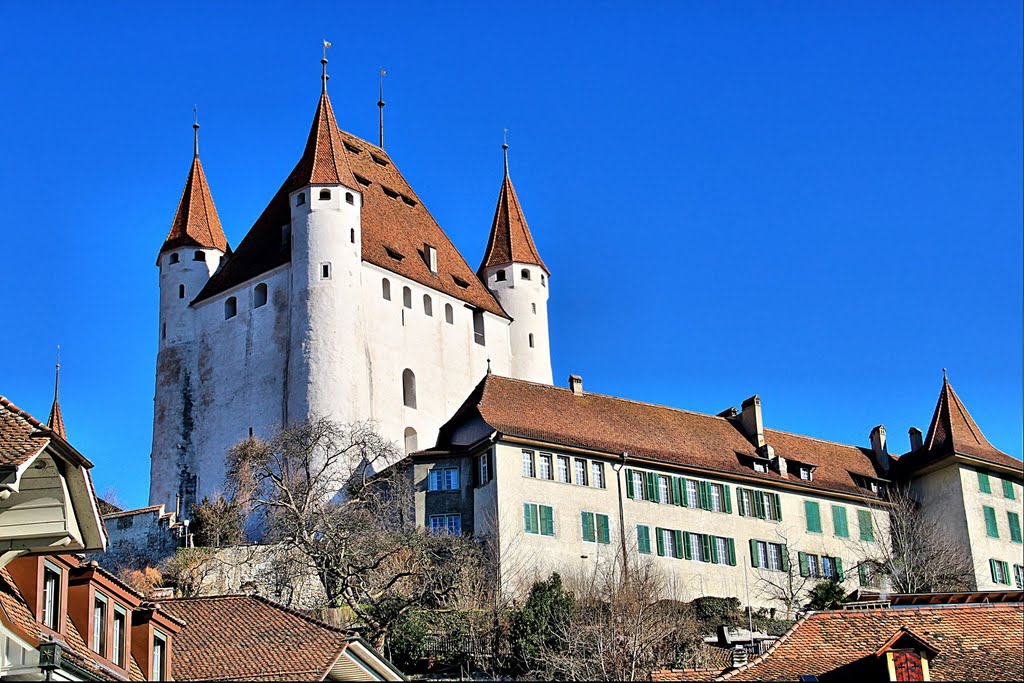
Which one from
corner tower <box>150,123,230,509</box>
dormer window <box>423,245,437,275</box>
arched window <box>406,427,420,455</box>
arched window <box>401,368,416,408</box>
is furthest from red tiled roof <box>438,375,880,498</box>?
corner tower <box>150,123,230,509</box>

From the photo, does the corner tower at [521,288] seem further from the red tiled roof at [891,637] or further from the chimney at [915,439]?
the red tiled roof at [891,637]

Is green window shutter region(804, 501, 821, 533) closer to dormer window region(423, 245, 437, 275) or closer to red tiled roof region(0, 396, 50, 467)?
dormer window region(423, 245, 437, 275)

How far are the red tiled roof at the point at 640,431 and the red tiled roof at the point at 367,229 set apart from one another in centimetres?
1425

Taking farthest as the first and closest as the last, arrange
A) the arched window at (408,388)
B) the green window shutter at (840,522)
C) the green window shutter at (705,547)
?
1. the arched window at (408,388)
2. the green window shutter at (840,522)
3. the green window shutter at (705,547)

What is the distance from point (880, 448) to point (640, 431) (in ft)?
43.8

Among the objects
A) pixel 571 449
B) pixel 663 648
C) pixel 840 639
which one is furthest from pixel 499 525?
pixel 840 639

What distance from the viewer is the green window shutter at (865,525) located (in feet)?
208

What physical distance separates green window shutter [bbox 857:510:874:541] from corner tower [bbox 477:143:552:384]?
66.1 ft

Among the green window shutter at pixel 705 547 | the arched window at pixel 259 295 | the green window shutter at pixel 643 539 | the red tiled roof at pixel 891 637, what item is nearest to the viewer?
the red tiled roof at pixel 891 637

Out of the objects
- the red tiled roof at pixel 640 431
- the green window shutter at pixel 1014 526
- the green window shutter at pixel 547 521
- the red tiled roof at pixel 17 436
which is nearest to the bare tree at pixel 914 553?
the red tiled roof at pixel 640 431

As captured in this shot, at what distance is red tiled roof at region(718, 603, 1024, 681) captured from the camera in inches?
1180

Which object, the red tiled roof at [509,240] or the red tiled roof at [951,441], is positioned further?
the red tiled roof at [509,240]

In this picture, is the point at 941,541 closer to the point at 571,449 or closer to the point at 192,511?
the point at 571,449

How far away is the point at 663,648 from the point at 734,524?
47.4 ft
